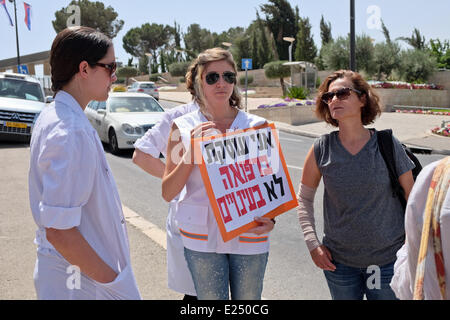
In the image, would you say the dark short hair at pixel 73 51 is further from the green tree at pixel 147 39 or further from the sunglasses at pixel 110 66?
the green tree at pixel 147 39

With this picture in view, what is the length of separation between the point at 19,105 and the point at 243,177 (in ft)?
39.1

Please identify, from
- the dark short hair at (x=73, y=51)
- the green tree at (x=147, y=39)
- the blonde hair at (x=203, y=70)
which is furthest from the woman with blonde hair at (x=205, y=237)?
the green tree at (x=147, y=39)

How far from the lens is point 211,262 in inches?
91.8

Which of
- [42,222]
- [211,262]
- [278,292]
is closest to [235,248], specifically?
[211,262]

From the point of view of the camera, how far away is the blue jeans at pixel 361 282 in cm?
233

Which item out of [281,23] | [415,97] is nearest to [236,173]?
[415,97]

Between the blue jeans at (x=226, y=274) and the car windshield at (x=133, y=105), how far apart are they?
1075 centimetres

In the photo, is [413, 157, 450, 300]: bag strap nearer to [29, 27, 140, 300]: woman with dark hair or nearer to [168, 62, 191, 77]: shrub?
[29, 27, 140, 300]: woman with dark hair

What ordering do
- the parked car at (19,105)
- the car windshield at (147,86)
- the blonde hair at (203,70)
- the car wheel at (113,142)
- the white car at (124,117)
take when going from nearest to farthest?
the blonde hair at (203,70), the white car at (124,117), the car wheel at (113,142), the parked car at (19,105), the car windshield at (147,86)

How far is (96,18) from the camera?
253ft

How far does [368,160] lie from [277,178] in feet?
1.58
